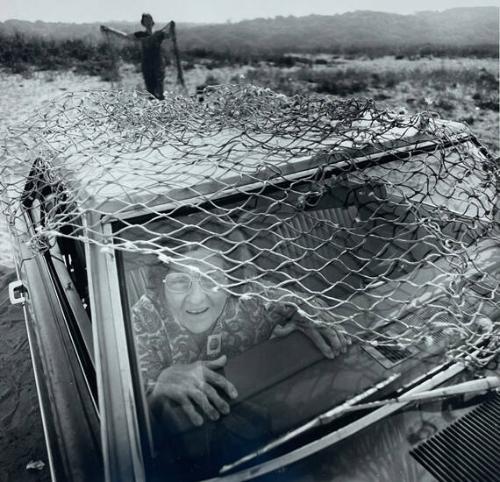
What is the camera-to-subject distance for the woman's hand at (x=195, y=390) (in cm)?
146

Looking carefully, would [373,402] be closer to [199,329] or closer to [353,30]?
[199,329]

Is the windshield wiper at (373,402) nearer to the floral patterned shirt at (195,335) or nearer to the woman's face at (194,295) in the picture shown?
the floral patterned shirt at (195,335)

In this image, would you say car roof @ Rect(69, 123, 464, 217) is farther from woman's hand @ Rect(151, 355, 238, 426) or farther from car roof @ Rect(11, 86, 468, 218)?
woman's hand @ Rect(151, 355, 238, 426)

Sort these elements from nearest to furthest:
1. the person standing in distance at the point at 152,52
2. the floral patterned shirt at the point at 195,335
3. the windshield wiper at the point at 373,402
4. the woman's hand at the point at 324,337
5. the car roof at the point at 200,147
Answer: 1. the windshield wiper at the point at 373,402
2. the floral patterned shirt at the point at 195,335
3. the woman's hand at the point at 324,337
4. the car roof at the point at 200,147
5. the person standing in distance at the point at 152,52

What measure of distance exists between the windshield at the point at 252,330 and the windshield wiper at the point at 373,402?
0.04ft

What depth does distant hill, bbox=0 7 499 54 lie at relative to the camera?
35.7 metres

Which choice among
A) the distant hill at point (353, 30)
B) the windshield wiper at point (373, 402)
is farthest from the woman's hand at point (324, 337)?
the distant hill at point (353, 30)

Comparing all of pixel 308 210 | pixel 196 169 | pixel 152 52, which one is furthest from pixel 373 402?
pixel 152 52

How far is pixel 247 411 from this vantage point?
4.84ft

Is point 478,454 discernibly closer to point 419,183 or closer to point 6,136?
point 419,183

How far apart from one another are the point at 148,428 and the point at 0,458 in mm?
1733

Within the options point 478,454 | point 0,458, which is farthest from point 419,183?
point 0,458

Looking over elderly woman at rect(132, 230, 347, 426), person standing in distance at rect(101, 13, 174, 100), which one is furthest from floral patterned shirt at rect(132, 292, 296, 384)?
person standing in distance at rect(101, 13, 174, 100)

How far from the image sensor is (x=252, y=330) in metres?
1.71
